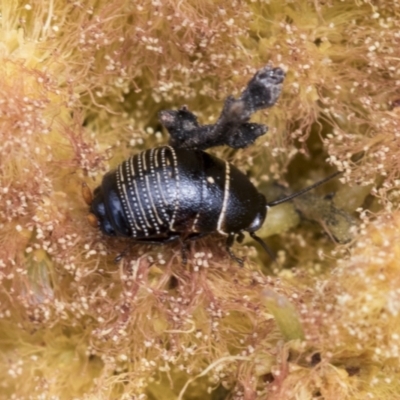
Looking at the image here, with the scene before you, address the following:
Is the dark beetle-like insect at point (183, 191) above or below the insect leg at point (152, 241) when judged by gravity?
above

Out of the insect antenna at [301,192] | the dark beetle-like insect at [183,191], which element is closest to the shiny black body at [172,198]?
the dark beetle-like insect at [183,191]

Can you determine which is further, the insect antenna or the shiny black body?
the insect antenna

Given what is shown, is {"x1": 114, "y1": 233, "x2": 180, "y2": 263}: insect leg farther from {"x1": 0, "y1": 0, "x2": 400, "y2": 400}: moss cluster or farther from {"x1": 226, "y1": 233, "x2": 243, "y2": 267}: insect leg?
{"x1": 226, "y1": 233, "x2": 243, "y2": 267}: insect leg

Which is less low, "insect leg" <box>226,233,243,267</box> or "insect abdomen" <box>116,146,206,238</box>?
"insect abdomen" <box>116,146,206,238</box>

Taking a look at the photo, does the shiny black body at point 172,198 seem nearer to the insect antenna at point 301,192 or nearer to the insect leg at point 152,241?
the insect leg at point 152,241

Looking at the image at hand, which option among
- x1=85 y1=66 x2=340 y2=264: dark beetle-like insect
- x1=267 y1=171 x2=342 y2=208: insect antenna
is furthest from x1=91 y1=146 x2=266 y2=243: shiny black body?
x1=267 y1=171 x2=342 y2=208: insect antenna

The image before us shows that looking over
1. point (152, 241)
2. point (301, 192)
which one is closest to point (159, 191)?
point (152, 241)
